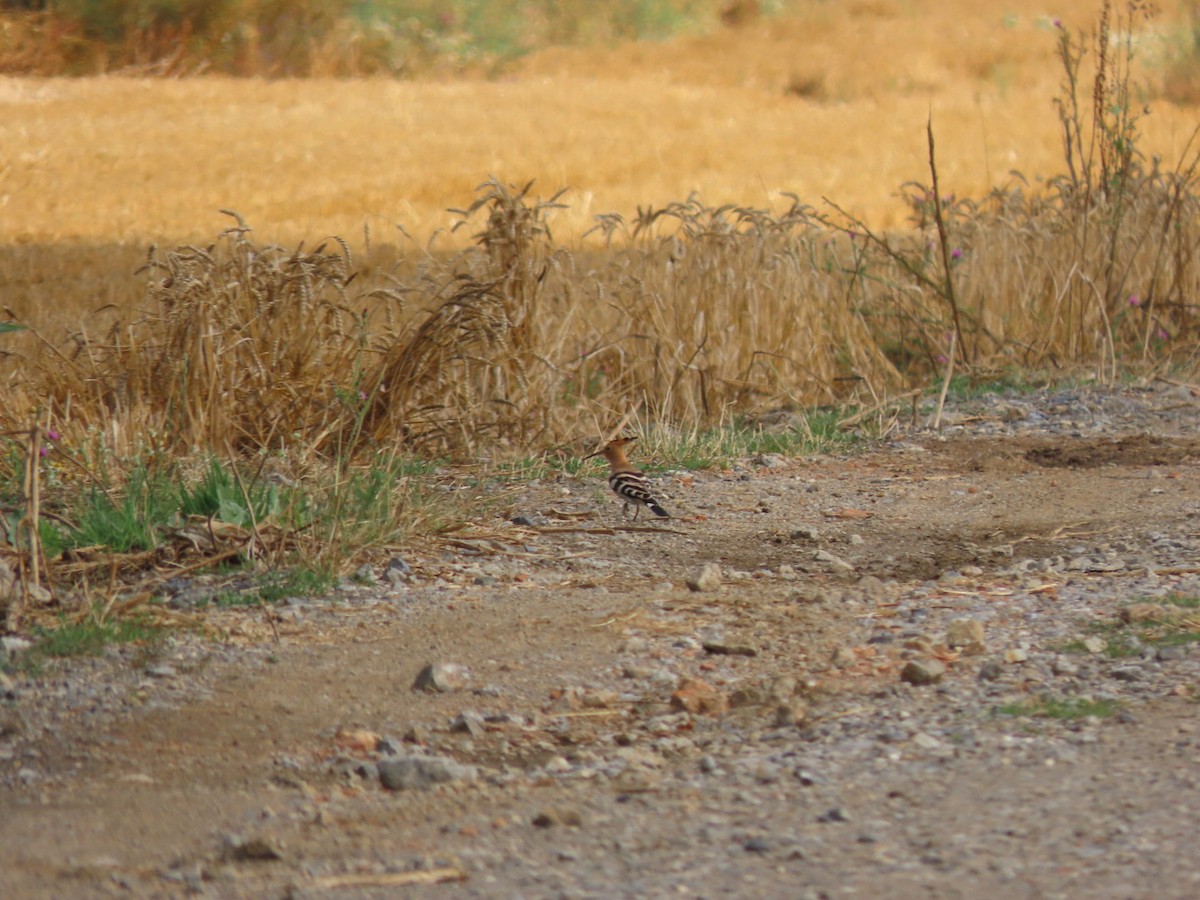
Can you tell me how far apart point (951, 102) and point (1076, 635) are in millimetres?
19902

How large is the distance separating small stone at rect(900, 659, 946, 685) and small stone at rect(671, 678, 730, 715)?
1.27 ft

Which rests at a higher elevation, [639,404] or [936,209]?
[936,209]

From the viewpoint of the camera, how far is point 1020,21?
29516mm

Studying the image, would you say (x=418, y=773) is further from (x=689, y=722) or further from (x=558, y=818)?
(x=689, y=722)

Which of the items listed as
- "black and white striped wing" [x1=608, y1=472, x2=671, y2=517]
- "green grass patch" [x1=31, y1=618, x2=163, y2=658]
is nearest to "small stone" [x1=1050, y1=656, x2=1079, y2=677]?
"black and white striped wing" [x1=608, y1=472, x2=671, y2=517]

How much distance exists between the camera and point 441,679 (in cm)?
328

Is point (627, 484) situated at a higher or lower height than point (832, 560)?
higher

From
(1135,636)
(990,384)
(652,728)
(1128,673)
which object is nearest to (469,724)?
(652,728)

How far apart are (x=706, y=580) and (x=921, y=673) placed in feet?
2.87

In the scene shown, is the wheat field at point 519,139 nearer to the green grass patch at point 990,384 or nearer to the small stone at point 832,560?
the green grass patch at point 990,384

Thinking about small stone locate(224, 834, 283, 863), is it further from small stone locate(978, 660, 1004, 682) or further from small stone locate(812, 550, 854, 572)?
small stone locate(812, 550, 854, 572)

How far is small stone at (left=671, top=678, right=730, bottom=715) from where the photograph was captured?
3.20m

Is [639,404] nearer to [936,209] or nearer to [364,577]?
[936,209]

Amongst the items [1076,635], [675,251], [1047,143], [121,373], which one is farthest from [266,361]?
[1047,143]
